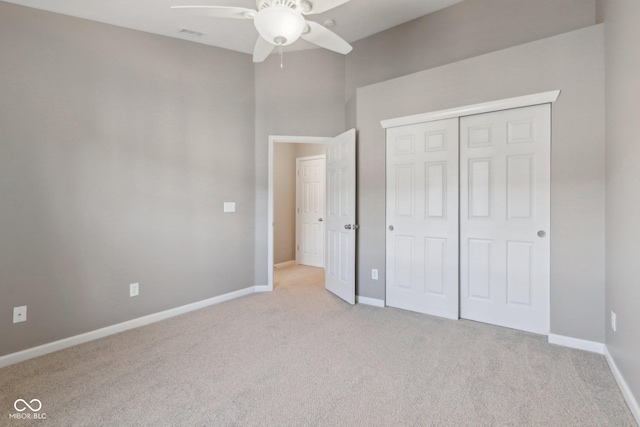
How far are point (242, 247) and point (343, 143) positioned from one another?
184 cm

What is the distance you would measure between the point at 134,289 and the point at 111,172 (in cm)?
115

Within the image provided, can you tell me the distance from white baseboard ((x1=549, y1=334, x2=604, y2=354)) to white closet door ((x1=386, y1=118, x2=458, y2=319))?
797mm

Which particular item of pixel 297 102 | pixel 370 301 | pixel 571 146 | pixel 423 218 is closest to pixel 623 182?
pixel 571 146

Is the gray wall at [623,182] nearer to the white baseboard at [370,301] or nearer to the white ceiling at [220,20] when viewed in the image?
the white ceiling at [220,20]

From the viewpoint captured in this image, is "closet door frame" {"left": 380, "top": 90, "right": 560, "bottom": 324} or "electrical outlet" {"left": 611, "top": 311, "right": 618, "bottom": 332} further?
"closet door frame" {"left": 380, "top": 90, "right": 560, "bottom": 324}

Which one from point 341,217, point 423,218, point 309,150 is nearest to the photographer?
point 423,218

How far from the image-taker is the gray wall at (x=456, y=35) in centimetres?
279

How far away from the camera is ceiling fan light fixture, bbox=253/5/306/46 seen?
1693 mm

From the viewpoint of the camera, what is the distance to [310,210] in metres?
5.95

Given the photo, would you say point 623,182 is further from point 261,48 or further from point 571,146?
point 261,48

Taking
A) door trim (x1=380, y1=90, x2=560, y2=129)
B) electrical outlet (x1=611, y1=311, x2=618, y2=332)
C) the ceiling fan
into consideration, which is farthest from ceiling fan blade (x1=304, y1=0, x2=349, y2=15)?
electrical outlet (x1=611, y1=311, x2=618, y2=332)

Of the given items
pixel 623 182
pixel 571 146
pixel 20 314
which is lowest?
pixel 20 314

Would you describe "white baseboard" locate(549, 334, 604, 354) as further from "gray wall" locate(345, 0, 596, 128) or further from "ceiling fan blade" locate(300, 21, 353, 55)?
"ceiling fan blade" locate(300, 21, 353, 55)

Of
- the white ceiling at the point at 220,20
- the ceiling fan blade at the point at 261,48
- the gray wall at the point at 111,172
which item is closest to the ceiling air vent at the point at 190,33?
the white ceiling at the point at 220,20
